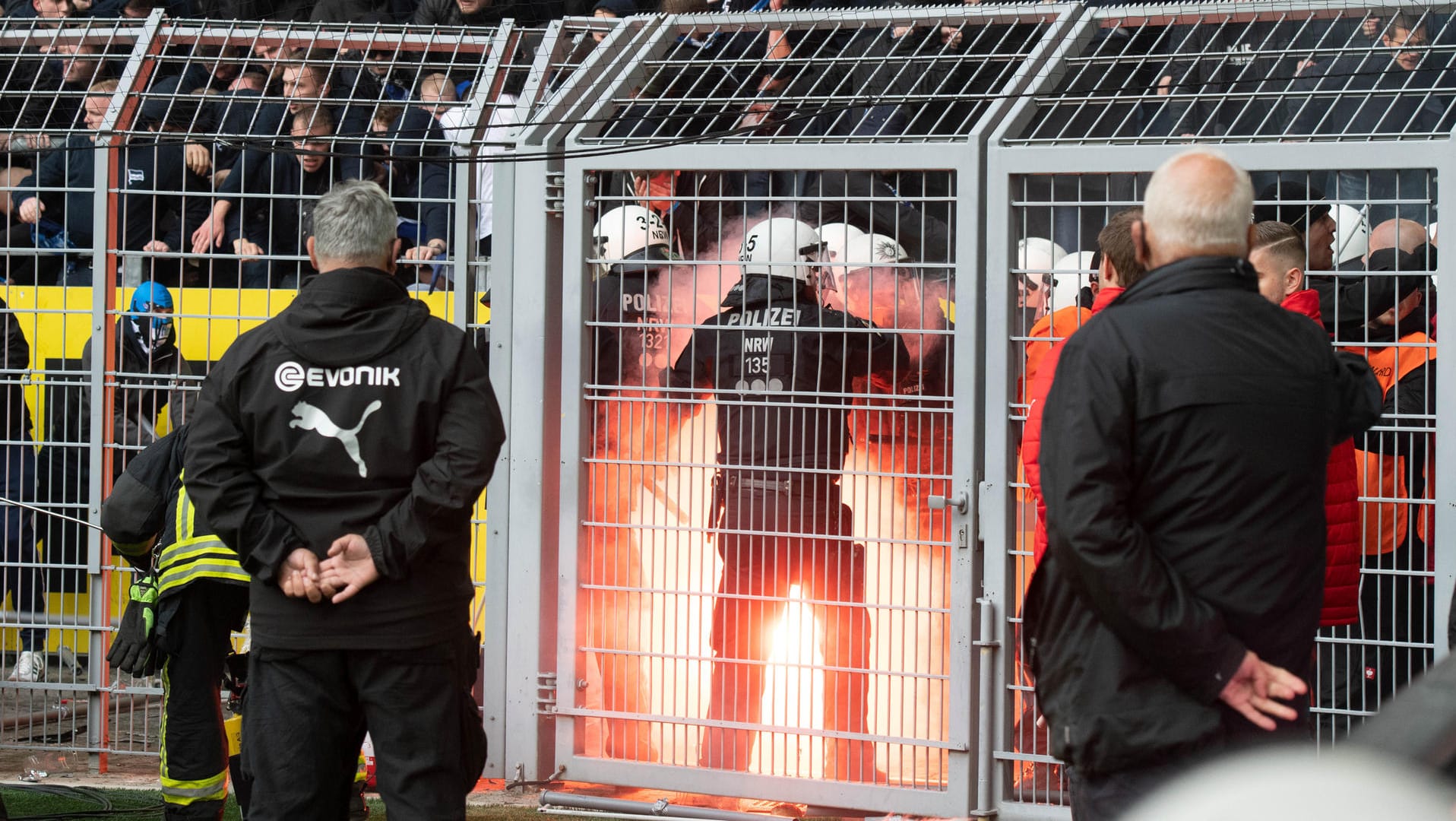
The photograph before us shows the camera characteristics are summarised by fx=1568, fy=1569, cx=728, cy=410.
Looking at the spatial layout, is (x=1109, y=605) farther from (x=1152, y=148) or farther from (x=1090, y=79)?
(x=1090, y=79)

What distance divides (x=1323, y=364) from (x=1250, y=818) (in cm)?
177

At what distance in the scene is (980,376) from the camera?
5.09 meters

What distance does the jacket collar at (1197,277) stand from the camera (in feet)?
9.31

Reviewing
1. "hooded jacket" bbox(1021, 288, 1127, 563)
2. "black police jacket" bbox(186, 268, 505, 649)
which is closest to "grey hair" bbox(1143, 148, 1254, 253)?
"hooded jacket" bbox(1021, 288, 1127, 563)

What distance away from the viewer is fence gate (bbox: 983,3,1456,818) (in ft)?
15.6

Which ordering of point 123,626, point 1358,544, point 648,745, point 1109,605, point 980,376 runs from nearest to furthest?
point 1109,605 < point 1358,544 < point 123,626 < point 980,376 < point 648,745

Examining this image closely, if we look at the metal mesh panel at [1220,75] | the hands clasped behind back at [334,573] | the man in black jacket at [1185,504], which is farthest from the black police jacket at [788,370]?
the man in black jacket at [1185,504]

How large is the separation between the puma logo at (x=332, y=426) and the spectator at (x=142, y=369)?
90.7 inches

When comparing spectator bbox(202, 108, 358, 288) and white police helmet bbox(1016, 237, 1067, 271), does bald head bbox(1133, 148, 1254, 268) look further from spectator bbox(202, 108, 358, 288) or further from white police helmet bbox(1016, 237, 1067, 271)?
spectator bbox(202, 108, 358, 288)

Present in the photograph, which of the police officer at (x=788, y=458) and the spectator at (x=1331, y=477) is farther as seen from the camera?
the police officer at (x=788, y=458)

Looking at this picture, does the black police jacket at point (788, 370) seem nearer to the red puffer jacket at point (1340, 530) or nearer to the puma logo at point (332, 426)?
the red puffer jacket at point (1340, 530)

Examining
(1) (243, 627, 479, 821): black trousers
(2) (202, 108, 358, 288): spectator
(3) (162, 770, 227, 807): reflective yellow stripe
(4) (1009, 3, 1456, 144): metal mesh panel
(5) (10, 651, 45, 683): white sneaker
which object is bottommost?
(3) (162, 770, 227, 807): reflective yellow stripe

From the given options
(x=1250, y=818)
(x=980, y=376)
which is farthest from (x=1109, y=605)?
(x=980, y=376)

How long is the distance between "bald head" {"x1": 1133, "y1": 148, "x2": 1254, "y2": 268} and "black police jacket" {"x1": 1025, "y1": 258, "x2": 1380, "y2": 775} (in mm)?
38
